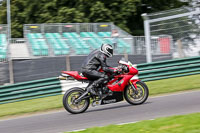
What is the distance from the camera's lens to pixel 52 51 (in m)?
16.1

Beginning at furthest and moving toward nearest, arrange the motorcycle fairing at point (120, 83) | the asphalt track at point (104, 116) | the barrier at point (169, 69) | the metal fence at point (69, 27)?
the metal fence at point (69, 27), the barrier at point (169, 69), the motorcycle fairing at point (120, 83), the asphalt track at point (104, 116)

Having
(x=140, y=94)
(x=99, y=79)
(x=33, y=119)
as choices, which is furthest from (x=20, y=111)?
(x=140, y=94)

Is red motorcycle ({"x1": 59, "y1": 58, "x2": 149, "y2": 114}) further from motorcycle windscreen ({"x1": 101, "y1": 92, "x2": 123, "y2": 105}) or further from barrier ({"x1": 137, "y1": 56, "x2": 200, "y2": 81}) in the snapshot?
barrier ({"x1": 137, "y1": 56, "x2": 200, "y2": 81})

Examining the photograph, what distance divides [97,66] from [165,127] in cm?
336

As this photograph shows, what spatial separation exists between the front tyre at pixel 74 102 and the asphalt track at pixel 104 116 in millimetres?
158

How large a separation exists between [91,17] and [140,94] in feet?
50.6

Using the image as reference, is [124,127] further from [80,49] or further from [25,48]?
[25,48]

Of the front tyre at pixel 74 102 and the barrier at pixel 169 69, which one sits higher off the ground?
the barrier at pixel 169 69


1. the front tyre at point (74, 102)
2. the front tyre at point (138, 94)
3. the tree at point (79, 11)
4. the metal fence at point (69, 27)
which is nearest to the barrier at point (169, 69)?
the front tyre at point (138, 94)

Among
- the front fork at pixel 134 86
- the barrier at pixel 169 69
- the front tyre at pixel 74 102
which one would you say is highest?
the barrier at pixel 169 69

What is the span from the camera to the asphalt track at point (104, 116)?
728 centimetres

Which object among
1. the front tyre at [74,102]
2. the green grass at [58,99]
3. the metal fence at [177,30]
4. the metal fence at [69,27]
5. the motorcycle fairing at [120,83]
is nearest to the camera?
the front tyre at [74,102]

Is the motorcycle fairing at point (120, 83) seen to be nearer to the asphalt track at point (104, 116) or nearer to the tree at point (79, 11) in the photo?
the asphalt track at point (104, 116)

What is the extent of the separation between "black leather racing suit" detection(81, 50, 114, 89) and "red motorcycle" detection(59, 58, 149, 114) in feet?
0.53
